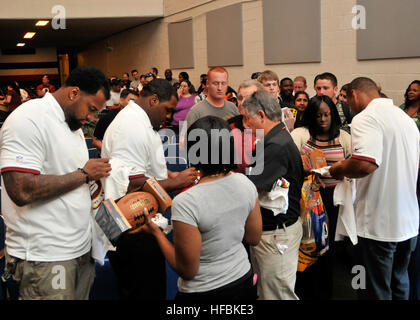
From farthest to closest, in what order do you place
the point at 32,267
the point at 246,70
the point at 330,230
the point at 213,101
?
the point at 246,70 → the point at 213,101 → the point at 330,230 → the point at 32,267

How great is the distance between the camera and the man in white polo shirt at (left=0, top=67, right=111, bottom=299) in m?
2.17

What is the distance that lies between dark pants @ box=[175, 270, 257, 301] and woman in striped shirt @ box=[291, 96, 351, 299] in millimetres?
1845

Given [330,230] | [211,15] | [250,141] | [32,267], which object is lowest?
[330,230]

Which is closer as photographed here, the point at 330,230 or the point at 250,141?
the point at 250,141

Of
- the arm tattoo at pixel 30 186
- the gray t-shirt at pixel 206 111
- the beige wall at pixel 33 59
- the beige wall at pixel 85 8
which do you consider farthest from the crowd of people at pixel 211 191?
the beige wall at pixel 33 59

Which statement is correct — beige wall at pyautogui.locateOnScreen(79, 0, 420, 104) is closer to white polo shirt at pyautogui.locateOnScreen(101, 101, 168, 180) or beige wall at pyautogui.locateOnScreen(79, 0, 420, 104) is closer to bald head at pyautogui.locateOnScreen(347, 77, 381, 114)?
bald head at pyautogui.locateOnScreen(347, 77, 381, 114)

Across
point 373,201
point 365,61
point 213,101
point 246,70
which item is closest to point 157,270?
point 373,201

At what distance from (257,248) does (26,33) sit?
2007 cm

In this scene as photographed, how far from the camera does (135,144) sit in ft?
9.41

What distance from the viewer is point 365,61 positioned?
26.5ft

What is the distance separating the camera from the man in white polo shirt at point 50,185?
2.17 m

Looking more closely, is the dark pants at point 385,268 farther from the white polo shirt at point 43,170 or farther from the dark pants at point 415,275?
the white polo shirt at point 43,170
